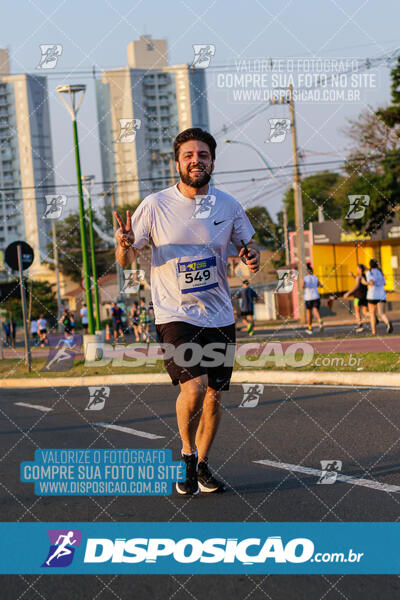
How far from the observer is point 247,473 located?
5598mm

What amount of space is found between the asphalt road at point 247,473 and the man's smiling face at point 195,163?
195cm

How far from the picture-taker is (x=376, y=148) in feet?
103

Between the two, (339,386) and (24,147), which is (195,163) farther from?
(24,147)

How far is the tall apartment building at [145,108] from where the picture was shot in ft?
362

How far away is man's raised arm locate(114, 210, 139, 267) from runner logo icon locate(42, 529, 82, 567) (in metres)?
1.63

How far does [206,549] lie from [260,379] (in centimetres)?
818

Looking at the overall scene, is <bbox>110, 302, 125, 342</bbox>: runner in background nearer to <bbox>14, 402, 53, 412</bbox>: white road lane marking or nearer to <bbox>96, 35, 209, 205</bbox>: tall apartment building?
<bbox>14, 402, 53, 412</bbox>: white road lane marking

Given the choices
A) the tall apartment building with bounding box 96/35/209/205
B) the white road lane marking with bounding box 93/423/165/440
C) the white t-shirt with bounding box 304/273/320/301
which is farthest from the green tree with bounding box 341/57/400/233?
the tall apartment building with bounding box 96/35/209/205

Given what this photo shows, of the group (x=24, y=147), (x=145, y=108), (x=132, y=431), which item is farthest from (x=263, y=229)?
(x=132, y=431)

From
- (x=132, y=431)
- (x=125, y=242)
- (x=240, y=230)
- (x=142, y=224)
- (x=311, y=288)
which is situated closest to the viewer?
(x=125, y=242)

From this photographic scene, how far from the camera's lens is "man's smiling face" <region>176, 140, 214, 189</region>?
5.13 meters

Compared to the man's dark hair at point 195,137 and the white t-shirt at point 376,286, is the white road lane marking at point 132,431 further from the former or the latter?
the white t-shirt at point 376,286
